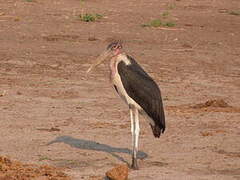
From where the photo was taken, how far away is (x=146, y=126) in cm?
1143

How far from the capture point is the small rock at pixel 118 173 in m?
8.22

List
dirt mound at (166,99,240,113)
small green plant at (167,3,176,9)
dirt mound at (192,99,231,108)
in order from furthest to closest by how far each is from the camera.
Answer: small green plant at (167,3,176,9), dirt mound at (192,99,231,108), dirt mound at (166,99,240,113)

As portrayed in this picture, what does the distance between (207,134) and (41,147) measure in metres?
2.22

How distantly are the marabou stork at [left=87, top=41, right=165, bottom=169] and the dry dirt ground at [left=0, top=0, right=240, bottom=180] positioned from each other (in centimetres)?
50

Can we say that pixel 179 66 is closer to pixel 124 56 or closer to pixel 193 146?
pixel 193 146

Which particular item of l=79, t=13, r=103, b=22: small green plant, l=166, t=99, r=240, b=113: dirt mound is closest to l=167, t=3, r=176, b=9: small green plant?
l=79, t=13, r=103, b=22: small green plant

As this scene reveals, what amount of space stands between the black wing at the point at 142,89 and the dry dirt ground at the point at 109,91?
562mm

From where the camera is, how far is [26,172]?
8641mm

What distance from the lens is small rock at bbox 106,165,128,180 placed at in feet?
27.0

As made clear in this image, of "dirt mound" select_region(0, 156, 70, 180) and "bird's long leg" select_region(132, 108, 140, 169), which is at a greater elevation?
"bird's long leg" select_region(132, 108, 140, 169)

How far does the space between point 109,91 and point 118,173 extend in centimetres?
561

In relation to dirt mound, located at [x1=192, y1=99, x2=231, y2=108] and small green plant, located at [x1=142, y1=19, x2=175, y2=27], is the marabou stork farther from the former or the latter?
small green plant, located at [x1=142, y1=19, x2=175, y2=27]

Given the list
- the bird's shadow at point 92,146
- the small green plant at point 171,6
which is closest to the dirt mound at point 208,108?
the bird's shadow at point 92,146

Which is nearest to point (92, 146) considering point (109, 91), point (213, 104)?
point (213, 104)
